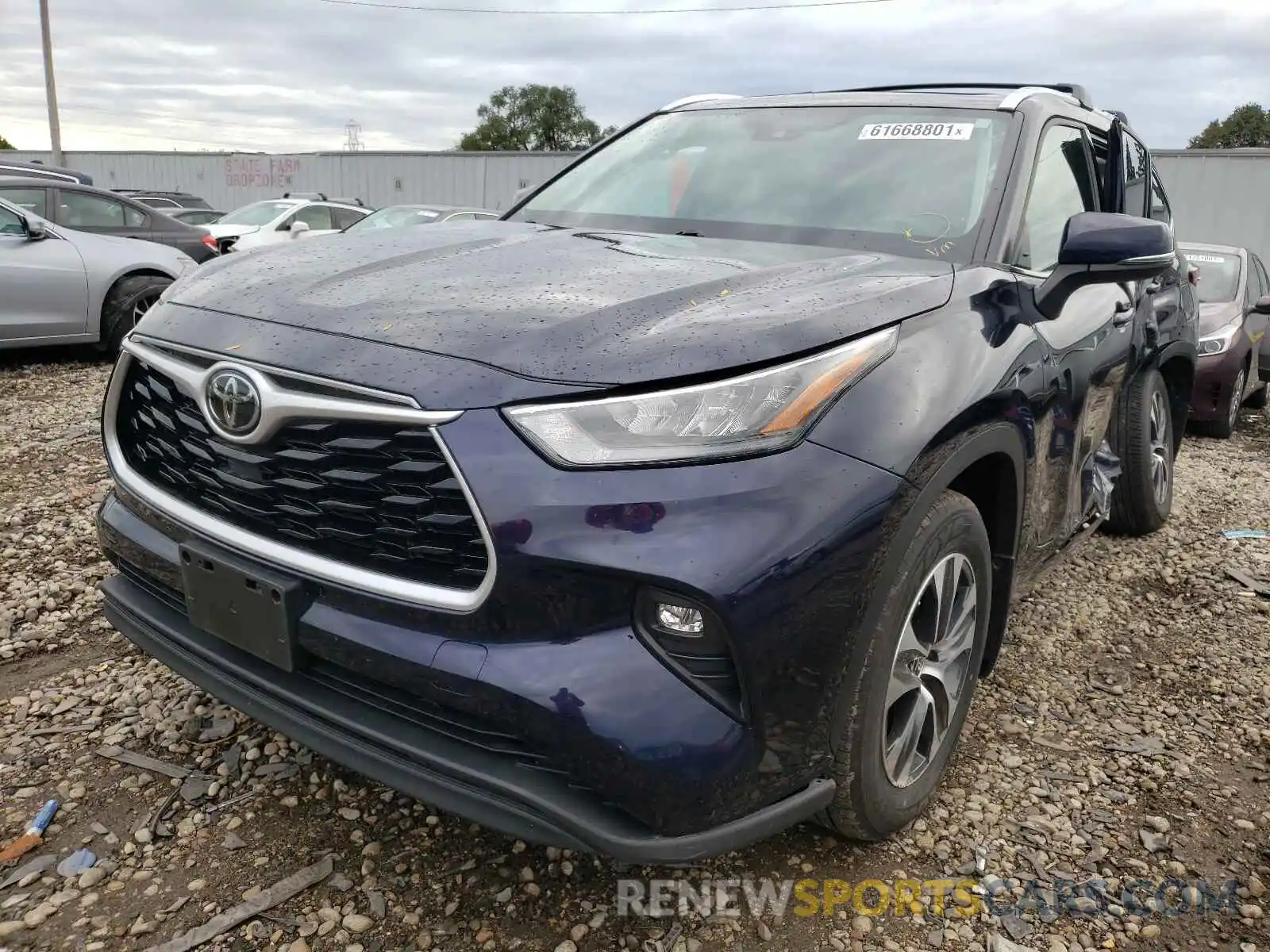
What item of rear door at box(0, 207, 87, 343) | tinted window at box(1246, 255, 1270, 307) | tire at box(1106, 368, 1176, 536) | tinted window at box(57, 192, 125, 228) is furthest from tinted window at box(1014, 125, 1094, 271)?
tinted window at box(57, 192, 125, 228)

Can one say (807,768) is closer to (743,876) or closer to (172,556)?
(743,876)

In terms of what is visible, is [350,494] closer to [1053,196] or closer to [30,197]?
[1053,196]

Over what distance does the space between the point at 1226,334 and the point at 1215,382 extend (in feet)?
1.18

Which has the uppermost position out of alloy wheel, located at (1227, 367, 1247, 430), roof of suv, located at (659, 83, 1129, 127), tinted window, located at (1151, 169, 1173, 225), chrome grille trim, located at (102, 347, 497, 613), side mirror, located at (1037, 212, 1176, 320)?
roof of suv, located at (659, 83, 1129, 127)

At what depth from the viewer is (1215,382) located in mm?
6977

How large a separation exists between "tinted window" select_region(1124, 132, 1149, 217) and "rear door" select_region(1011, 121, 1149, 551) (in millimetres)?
486

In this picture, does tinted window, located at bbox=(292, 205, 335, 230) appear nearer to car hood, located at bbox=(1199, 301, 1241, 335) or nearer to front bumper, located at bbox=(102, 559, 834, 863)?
car hood, located at bbox=(1199, 301, 1241, 335)

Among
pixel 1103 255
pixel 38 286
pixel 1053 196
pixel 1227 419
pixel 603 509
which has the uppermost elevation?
pixel 1053 196

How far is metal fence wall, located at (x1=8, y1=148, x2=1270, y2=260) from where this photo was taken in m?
15.3

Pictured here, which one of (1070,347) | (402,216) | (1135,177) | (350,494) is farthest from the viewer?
(402,216)

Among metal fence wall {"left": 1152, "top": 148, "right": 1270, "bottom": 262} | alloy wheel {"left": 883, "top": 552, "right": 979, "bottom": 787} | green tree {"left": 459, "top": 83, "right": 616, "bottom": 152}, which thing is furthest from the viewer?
green tree {"left": 459, "top": 83, "right": 616, "bottom": 152}

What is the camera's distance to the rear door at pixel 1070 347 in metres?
2.55

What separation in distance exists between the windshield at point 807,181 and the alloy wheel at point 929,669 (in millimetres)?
885

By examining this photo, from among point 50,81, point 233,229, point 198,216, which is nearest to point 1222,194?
point 233,229
